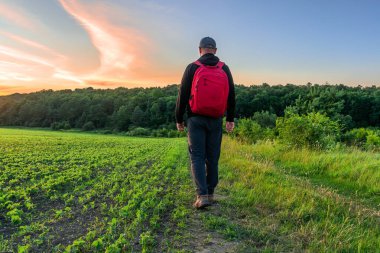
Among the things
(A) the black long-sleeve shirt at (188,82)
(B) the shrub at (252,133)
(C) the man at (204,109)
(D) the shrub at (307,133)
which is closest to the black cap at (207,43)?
(C) the man at (204,109)

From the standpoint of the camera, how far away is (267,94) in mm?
96938

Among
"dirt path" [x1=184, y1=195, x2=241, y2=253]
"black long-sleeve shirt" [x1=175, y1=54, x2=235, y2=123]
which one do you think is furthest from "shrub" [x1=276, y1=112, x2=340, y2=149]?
"dirt path" [x1=184, y1=195, x2=241, y2=253]

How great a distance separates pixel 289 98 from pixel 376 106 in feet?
70.2

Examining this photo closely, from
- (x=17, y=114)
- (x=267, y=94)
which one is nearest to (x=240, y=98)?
(x=267, y=94)

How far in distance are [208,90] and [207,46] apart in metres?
0.78

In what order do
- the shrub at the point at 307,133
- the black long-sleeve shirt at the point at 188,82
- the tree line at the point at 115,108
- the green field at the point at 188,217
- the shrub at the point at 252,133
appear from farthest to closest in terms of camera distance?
1. the tree line at the point at 115,108
2. the shrub at the point at 252,133
3. the shrub at the point at 307,133
4. the black long-sleeve shirt at the point at 188,82
5. the green field at the point at 188,217

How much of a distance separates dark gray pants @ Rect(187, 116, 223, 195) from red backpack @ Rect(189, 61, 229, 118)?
21cm

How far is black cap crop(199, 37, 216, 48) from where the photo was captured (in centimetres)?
567

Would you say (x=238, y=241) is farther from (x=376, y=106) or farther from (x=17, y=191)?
(x=376, y=106)

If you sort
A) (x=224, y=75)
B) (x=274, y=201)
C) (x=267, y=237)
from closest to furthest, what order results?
1. (x=267, y=237)
2. (x=224, y=75)
3. (x=274, y=201)

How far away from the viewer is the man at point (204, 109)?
5.48m

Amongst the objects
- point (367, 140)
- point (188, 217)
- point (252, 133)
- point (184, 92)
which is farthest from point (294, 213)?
point (252, 133)

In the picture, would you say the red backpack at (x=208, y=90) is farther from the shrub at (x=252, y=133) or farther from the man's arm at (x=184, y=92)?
the shrub at (x=252, y=133)

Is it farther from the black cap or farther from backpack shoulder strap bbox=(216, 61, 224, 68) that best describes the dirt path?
the black cap
